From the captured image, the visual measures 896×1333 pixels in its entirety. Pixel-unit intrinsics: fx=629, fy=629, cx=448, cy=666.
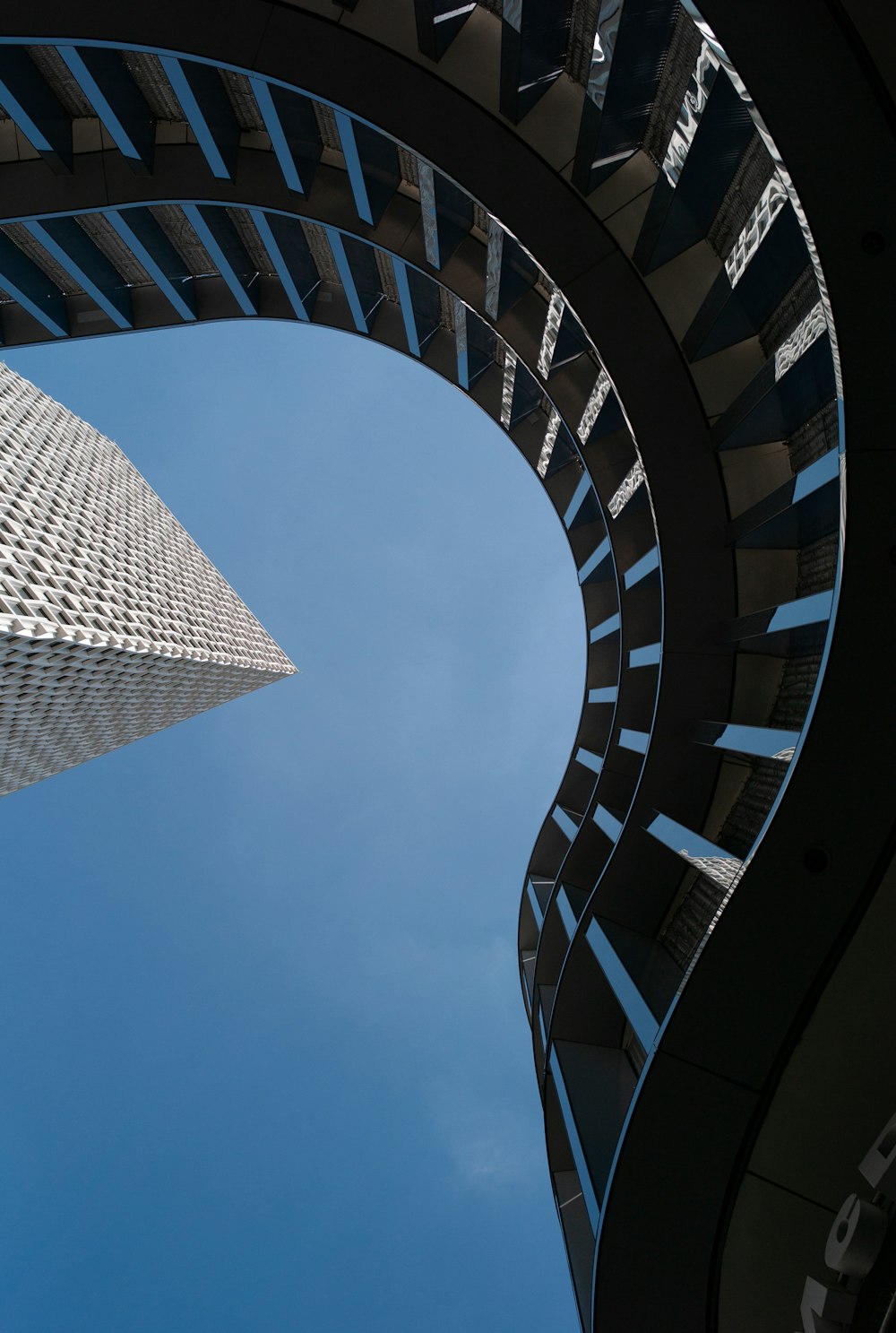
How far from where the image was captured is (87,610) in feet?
144

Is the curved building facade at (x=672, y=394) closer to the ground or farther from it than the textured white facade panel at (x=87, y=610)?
farther from it

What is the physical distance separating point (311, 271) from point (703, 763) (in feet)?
58.0

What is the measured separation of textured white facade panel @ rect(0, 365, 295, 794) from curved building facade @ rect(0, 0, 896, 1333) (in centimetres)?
2595

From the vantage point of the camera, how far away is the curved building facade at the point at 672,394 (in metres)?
5.64

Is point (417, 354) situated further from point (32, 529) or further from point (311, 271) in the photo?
point (32, 529)

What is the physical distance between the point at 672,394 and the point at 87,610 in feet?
145

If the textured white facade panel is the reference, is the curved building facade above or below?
above

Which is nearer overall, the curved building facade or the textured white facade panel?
the curved building facade

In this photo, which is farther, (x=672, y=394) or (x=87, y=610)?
(x=87, y=610)

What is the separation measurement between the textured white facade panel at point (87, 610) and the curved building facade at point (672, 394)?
26.0 metres

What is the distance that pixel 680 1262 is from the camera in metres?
7.07

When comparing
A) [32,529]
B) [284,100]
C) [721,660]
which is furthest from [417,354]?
[32,529]

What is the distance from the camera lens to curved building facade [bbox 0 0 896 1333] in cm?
564

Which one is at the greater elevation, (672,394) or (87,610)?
(672,394)
